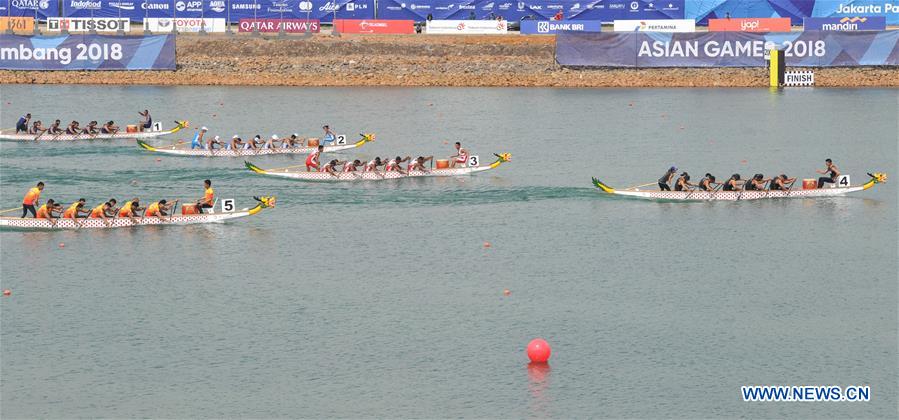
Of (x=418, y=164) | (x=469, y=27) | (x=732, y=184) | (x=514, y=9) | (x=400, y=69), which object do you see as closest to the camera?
(x=732, y=184)

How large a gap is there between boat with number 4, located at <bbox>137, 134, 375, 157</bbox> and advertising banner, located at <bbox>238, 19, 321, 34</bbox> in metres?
41.8

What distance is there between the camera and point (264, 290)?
48.4 m

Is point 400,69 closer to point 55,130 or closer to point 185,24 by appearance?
point 185,24

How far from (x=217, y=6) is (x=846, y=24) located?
60.1m

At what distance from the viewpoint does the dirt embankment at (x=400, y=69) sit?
117625 millimetres

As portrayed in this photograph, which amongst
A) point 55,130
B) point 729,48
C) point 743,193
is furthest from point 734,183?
point 729,48

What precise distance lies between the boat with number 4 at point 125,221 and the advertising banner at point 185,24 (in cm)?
7042

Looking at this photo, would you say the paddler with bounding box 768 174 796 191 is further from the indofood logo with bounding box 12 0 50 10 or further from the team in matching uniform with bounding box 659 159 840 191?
the indofood logo with bounding box 12 0 50 10

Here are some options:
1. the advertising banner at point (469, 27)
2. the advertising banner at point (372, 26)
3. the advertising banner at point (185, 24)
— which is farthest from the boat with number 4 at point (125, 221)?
the advertising banner at point (185, 24)

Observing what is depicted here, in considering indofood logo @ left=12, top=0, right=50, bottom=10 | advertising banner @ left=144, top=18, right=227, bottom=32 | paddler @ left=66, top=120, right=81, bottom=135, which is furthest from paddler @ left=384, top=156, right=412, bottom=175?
indofood logo @ left=12, top=0, right=50, bottom=10

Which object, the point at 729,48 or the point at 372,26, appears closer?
the point at 729,48

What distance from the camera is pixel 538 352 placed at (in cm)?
3944

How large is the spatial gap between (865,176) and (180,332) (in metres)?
45.0

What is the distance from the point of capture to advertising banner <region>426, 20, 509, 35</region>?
123625 millimetres
